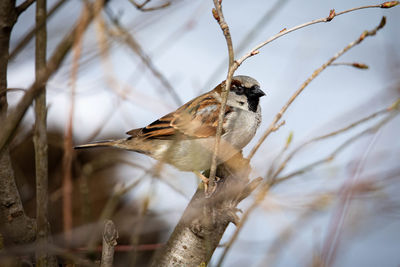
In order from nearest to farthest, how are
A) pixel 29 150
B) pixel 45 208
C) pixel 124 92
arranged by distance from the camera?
pixel 45 208 < pixel 124 92 < pixel 29 150

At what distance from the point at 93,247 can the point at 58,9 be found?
1.02 m

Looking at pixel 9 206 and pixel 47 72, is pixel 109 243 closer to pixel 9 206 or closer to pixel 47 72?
pixel 9 206

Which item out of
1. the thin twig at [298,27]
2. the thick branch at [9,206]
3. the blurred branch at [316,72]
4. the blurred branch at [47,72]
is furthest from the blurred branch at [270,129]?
the thick branch at [9,206]

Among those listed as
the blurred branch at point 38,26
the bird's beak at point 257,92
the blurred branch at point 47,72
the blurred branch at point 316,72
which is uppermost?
the bird's beak at point 257,92

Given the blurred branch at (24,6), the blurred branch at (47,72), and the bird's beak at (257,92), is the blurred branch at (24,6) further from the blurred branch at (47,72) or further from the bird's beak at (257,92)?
the bird's beak at (257,92)

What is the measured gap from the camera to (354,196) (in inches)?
63.6

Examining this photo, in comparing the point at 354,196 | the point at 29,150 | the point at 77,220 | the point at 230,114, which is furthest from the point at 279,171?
the point at 29,150

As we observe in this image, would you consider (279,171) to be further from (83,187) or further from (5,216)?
(5,216)

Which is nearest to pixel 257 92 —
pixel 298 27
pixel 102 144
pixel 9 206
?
pixel 102 144

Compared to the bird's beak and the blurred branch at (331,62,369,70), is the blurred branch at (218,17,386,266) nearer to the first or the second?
the blurred branch at (331,62,369,70)

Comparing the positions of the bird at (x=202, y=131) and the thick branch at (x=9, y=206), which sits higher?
the bird at (x=202, y=131)

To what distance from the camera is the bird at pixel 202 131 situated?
3.01 metres

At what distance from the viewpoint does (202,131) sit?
10.1 feet

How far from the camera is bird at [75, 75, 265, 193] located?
3010mm
